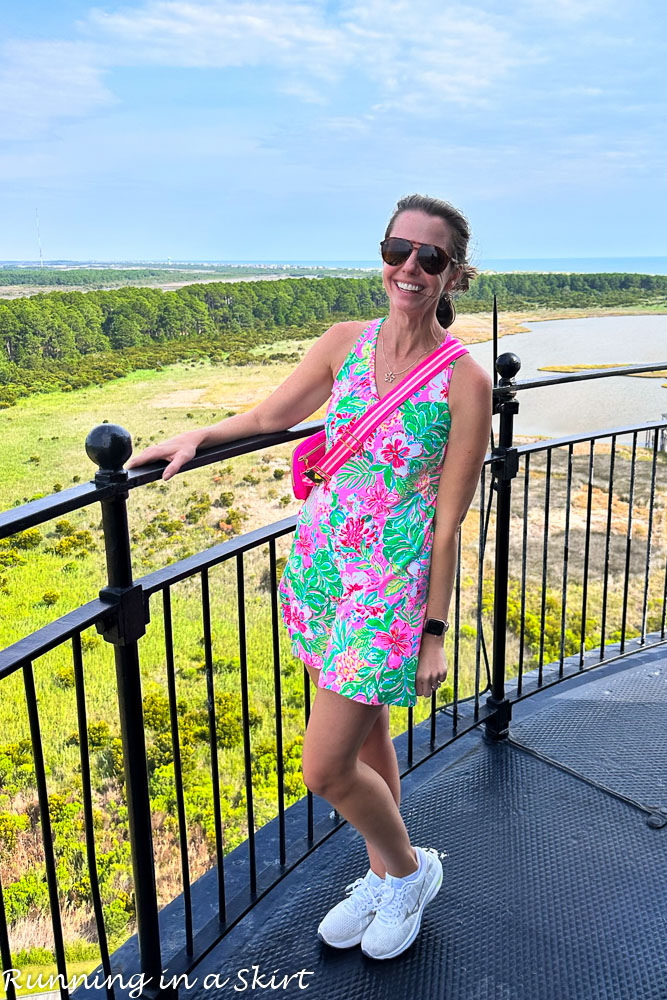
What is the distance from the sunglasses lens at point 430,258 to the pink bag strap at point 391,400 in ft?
0.42

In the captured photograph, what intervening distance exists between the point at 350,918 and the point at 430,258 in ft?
4.30

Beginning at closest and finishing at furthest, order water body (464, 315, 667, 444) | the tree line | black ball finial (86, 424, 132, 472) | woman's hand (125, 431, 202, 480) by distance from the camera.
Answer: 1. black ball finial (86, 424, 132, 472)
2. woman's hand (125, 431, 202, 480)
3. water body (464, 315, 667, 444)
4. the tree line

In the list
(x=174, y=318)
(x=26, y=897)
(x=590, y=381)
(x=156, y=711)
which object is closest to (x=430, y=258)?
(x=26, y=897)

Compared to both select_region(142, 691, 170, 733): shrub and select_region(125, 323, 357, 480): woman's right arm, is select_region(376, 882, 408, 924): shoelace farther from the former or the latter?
select_region(142, 691, 170, 733): shrub

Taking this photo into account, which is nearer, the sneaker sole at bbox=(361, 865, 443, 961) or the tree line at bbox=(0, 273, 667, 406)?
the sneaker sole at bbox=(361, 865, 443, 961)

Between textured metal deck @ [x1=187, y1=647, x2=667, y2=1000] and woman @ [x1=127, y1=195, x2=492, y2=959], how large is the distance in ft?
1.24

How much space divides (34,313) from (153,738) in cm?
3125

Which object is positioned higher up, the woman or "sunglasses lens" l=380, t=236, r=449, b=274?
"sunglasses lens" l=380, t=236, r=449, b=274

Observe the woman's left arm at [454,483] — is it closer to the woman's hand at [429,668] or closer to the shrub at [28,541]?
the woman's hand at [429,668]

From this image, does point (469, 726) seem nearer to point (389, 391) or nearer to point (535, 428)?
point (389, 391)

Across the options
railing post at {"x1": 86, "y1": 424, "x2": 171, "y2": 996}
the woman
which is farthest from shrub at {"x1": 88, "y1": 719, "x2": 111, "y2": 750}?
the woman

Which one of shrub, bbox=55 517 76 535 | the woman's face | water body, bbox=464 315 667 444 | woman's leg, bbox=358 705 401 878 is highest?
the woman's face

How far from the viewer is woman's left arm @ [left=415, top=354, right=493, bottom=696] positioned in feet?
4.37

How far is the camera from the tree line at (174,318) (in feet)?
150
